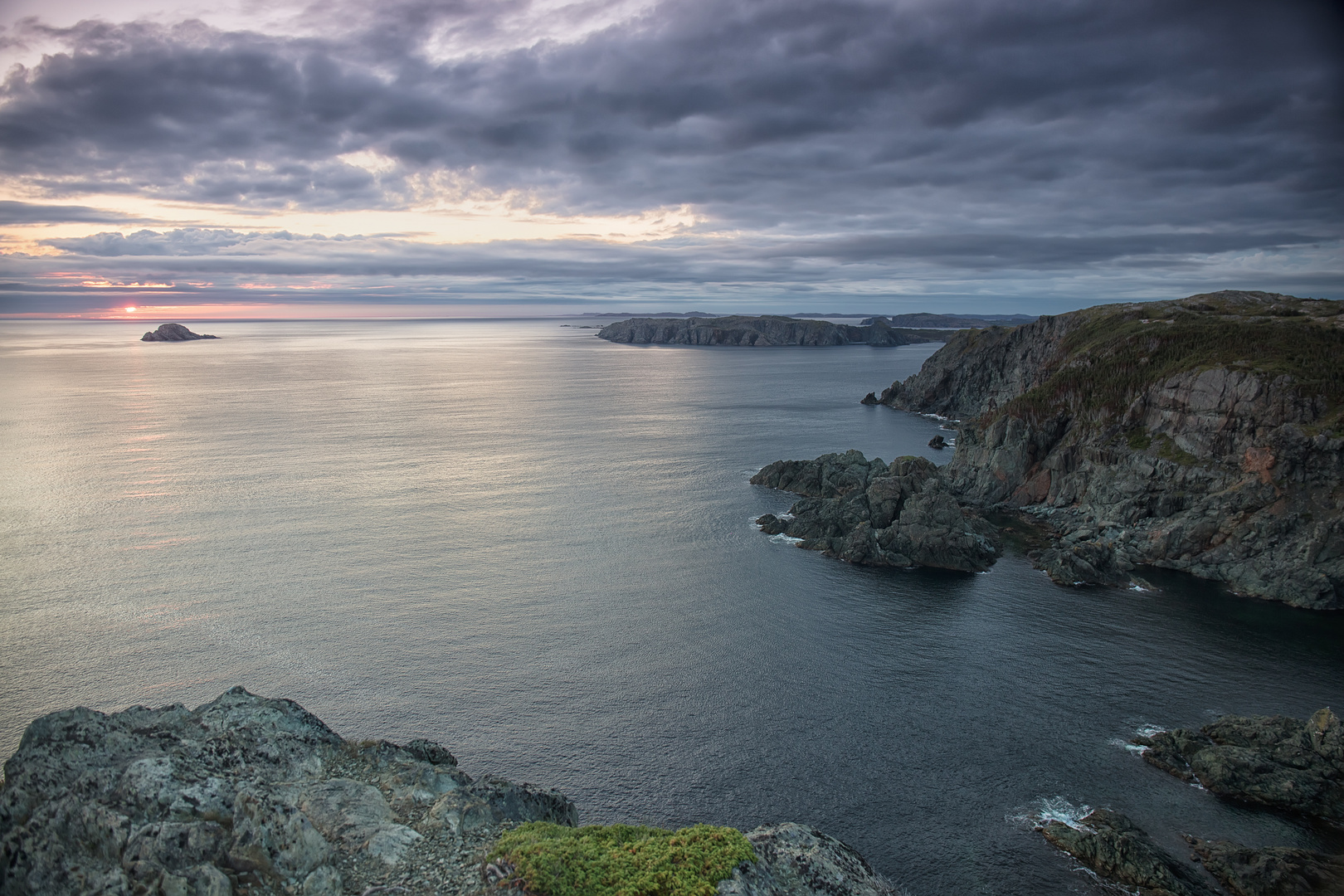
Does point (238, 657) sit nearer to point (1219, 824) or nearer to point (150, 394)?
point (1219, 824)

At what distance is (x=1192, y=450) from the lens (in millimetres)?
80125

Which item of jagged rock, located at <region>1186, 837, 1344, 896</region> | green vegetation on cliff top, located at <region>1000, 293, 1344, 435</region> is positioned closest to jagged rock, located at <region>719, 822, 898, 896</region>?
jagged rock, located at <region>1186, 837, 1344, 896</region>

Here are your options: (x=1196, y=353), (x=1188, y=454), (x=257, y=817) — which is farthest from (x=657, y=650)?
(x=1196, y=353)

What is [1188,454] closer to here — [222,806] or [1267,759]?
[1267,759]

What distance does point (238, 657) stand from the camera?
54.7 m

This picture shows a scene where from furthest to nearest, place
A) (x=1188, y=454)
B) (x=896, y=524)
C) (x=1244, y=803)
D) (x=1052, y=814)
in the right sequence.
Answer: (x=1188, y=454) → (x=896, y=524) → (x=1244, y=803) → (x=1052, y=814)

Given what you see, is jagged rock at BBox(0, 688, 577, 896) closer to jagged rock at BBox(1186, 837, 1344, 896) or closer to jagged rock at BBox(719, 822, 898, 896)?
jagged rock at BBox(719, 822, 898, 896)

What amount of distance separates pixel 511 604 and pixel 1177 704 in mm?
50094

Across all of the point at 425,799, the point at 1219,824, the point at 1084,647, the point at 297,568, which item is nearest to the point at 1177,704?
the point at 1084,647

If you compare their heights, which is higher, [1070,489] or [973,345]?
[973,345]

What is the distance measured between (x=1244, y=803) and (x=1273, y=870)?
23.5 feet

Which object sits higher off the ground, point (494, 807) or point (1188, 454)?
point (1188, 454)

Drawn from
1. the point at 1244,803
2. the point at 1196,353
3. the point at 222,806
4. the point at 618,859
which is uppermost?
the point at 1196,353

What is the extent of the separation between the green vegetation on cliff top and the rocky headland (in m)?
45.4
